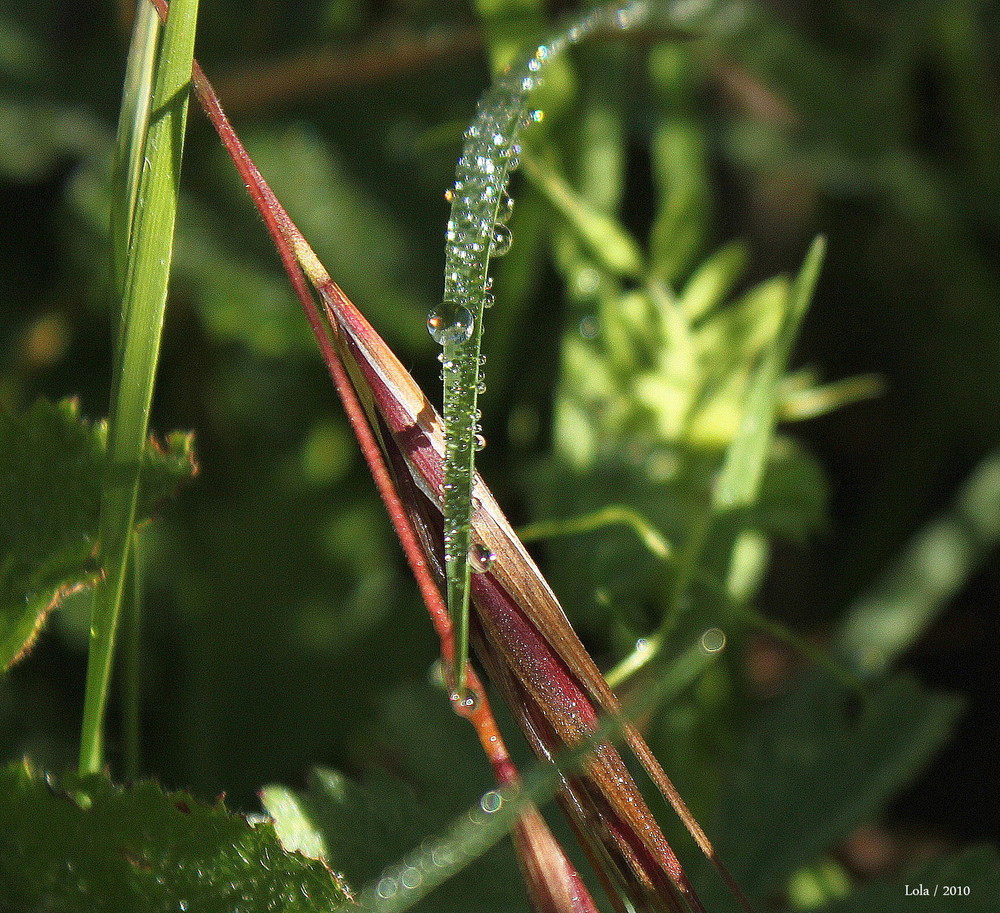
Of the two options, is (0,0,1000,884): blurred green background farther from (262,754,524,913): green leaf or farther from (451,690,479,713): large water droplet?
(451,690,479,713): large water droplet

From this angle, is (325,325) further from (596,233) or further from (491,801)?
(596,233)

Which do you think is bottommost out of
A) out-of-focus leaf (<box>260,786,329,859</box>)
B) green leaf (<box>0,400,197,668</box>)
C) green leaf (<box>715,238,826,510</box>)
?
out-of-focus leaf (<box>260,786,329,859</box>)

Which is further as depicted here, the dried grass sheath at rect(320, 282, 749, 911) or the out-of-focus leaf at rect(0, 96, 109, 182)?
the out-of-focus leaf at rect(0, 96, 109, 182)

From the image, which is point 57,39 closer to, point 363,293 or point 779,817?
point 363,293

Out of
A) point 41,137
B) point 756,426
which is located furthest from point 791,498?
point 41,137

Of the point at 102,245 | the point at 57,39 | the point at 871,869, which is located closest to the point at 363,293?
the point at 102,245

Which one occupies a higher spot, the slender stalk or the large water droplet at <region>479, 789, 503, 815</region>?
the slender stalk

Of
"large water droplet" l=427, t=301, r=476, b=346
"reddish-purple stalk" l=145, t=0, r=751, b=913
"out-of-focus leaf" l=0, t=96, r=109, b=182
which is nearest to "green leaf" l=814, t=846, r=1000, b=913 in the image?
"reddish-purple stalk" l=145, t=0, r=751, b=913

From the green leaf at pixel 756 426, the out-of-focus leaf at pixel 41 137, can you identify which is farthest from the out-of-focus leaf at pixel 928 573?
the out-of-focus leaf at pixel 41 137

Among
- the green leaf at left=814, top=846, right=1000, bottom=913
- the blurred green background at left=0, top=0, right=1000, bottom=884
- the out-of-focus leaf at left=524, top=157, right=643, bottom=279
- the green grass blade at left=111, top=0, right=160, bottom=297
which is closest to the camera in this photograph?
the green grass blade at left=111, top=0, right=160, bottom=297
